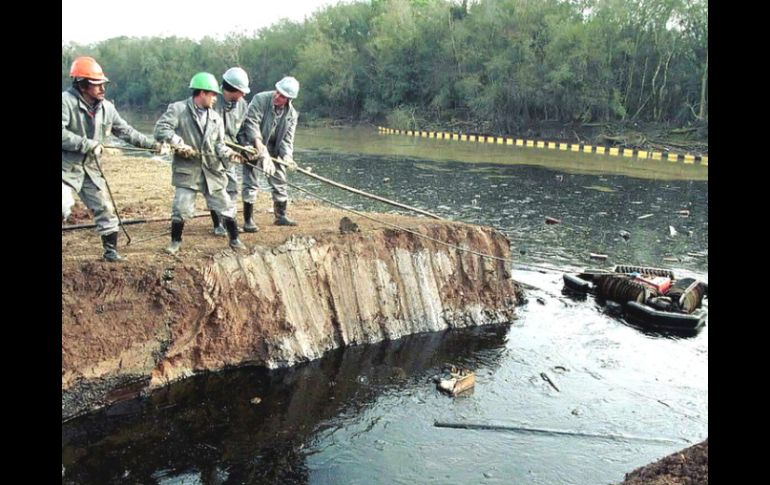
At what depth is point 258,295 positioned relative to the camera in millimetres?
8664

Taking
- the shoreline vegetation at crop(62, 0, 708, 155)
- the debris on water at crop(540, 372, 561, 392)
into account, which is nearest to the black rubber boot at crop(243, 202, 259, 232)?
the debris on water at crop(540, 372, 561, 392)

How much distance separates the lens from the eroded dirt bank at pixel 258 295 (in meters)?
7.42

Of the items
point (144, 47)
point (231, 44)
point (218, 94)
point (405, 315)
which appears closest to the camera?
point (218, 94)

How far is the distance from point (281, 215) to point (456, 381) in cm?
408

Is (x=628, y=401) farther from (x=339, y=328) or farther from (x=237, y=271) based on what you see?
(x=237, y=271)

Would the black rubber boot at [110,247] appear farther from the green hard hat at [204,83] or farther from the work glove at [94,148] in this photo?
the green hard hat at [204,83]

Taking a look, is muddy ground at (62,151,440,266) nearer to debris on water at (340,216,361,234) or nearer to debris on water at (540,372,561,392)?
debris on water at (340,216,361,234)

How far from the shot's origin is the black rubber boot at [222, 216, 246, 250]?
8531 millimetres

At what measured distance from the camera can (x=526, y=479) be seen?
665cm

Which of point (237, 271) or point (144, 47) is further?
point (144, 47)

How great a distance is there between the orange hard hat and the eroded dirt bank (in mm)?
2259

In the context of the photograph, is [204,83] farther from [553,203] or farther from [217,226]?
[553,203]

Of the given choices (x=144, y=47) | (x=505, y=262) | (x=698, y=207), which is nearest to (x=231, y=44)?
(x=144, y=47)

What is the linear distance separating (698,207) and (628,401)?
655 inches
